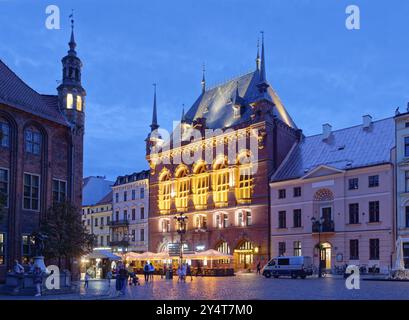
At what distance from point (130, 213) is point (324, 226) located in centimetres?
3279

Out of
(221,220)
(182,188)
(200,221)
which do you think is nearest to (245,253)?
(221,220)

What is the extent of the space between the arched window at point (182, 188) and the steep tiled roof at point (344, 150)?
13.4 metres

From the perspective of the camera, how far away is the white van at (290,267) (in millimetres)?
45125

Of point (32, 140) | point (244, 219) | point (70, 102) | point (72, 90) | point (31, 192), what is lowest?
point (244, 219)

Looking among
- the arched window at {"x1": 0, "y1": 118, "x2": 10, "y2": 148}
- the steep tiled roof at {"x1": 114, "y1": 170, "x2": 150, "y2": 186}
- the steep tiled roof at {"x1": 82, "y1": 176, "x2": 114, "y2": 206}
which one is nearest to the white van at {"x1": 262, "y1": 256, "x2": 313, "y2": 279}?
the arched window at {"x1": 0, "y1": 118, "x2": 10, "y2": 148}

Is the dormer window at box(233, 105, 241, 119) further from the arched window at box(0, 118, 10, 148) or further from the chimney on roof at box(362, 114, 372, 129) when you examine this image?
the arched window at box(0, 118, 10, 148)

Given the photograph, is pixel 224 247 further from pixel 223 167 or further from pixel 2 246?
pixel 2 246

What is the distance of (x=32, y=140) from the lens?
3628 cm

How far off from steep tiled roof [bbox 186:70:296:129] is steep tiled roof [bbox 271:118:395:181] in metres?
6.05

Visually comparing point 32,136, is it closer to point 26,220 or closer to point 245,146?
point 26,220

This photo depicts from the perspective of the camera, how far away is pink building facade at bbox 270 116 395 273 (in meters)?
49.4

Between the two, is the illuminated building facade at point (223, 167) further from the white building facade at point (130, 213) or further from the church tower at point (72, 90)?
the church tower at point (72, 90)

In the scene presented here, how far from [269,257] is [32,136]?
29744 millimetres

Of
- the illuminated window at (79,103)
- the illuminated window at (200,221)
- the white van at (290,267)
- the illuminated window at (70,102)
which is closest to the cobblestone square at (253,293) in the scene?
the white van at (290,267)
